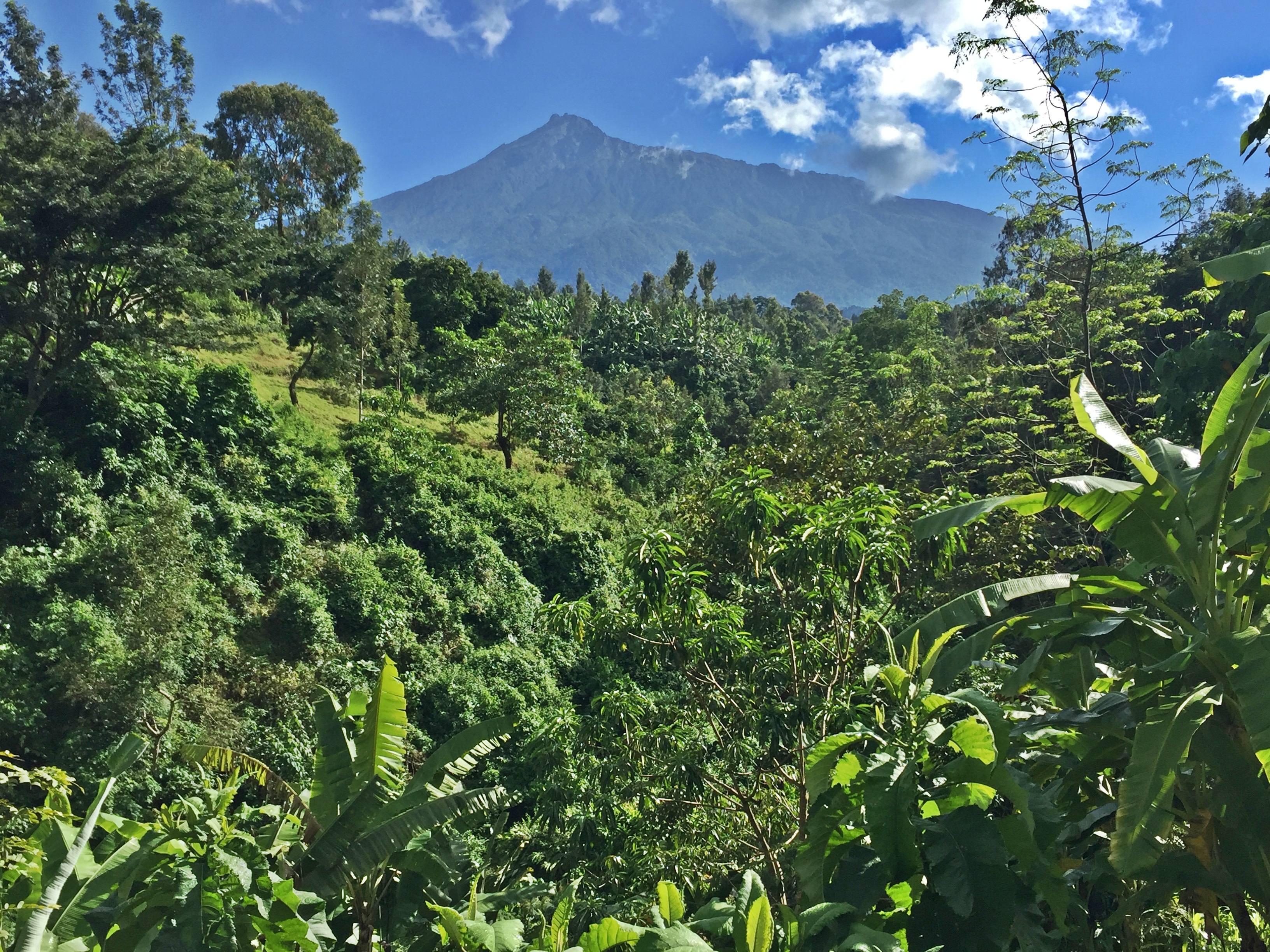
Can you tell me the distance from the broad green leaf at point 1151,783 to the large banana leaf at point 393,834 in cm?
289

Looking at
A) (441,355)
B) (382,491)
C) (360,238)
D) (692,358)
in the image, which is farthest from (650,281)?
(382,491)

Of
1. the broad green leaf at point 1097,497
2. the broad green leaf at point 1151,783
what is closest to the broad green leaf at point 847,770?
the broad green leaf at point 1151,783

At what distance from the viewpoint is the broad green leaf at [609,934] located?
2.90 meters

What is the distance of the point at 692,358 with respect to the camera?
124 feet

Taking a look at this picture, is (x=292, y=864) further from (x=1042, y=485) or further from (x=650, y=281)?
(x=650, y=281)

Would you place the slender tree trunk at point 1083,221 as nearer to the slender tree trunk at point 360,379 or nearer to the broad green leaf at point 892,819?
the broad green leaf at point 892,819

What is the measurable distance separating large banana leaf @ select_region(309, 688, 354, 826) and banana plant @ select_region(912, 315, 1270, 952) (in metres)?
3.24

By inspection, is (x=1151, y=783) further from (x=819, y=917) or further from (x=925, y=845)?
(x=819, y=917)

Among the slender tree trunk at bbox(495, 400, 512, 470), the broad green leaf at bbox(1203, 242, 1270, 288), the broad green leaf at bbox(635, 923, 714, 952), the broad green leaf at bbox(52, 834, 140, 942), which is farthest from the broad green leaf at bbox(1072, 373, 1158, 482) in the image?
the slender tree trunk at bbox(495, 400, 512, 470)

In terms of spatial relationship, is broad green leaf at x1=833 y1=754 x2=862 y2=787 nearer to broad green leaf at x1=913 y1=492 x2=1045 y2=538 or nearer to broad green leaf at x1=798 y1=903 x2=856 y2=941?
broad green leaf at x1=798 y1=903 x2=856 y2=941

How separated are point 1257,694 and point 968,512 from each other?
4.59 ft

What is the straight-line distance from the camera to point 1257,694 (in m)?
2.50

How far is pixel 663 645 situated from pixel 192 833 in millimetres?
3400

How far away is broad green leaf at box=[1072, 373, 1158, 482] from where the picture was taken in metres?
3.32
